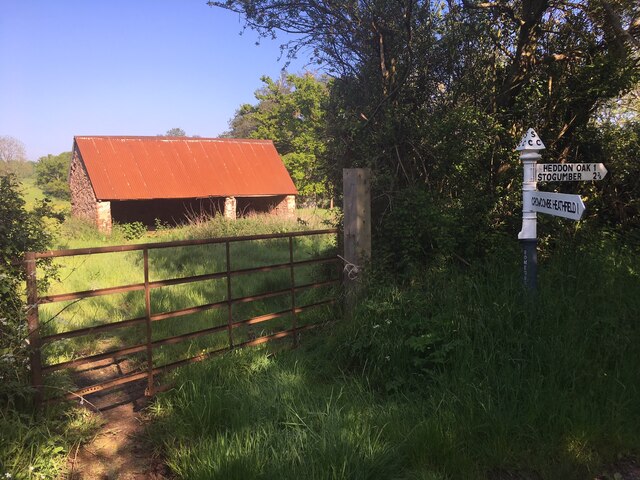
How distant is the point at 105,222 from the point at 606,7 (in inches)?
852

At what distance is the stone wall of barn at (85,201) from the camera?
2219 centimetres

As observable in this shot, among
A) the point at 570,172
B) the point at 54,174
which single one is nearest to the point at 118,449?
the point at 570,172

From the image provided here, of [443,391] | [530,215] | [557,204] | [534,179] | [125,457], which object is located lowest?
[125,457]

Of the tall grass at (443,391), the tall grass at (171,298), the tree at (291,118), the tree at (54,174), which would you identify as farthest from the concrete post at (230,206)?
the tree at (54,174)

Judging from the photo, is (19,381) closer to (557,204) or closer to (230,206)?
(557,204)

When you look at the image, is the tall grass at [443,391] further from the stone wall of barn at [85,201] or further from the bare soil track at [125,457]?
the stone wall of barn at [85,201]

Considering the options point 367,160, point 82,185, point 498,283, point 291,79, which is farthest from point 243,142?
point 498,283

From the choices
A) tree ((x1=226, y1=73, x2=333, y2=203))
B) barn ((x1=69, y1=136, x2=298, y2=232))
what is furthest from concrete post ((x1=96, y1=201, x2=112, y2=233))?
tree ((x1=226, y1=73, x2=333, y2=203))

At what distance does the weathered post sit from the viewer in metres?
5.50

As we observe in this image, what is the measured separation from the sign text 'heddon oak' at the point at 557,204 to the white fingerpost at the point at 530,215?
30mm

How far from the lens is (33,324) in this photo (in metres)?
3.39

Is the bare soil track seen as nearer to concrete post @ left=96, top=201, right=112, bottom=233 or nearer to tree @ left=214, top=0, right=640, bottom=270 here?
tree @ left=214, top=0, right=640, bottom=270

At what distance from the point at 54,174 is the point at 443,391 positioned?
58.3m

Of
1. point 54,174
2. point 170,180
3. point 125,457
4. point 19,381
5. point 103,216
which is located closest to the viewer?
point 19,381
